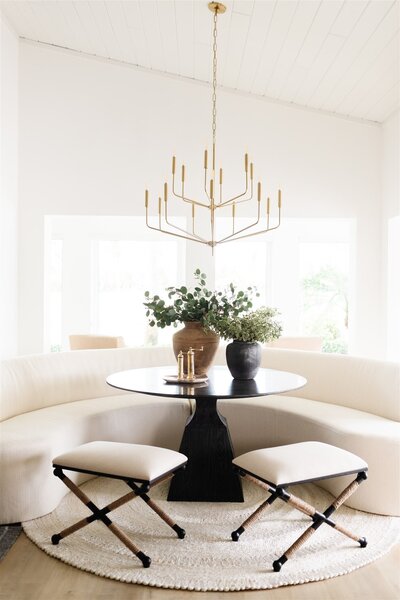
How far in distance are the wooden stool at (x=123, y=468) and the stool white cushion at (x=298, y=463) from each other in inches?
13.4

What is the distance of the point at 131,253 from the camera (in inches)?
271

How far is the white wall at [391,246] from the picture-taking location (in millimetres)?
5120

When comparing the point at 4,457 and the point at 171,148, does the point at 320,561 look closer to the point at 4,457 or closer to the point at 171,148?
the point at 4,457

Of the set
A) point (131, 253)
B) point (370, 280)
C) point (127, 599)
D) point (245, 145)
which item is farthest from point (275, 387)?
point (131, 253)

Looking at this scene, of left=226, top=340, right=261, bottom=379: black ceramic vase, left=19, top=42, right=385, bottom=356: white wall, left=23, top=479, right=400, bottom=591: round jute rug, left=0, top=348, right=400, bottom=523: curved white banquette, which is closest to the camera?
left=23, top=479, right=400, bottom=591: round jute rug

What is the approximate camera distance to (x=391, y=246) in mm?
5199

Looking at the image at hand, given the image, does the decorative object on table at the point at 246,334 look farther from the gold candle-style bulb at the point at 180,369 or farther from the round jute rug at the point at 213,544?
the round jute rug at the point at 213,544

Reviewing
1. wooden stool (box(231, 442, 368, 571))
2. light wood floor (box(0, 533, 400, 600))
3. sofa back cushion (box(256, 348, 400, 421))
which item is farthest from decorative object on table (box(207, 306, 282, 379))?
light wood floor (box(0, 533, 400, 600))

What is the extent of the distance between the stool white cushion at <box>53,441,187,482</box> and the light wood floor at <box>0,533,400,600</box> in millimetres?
404

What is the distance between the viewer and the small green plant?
3.14 metres

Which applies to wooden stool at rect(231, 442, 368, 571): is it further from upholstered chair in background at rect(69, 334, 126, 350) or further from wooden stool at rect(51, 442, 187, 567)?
upholstered chair in background at rect(69, 334, 126, 350)

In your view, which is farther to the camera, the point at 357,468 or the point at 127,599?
the point at 357,468

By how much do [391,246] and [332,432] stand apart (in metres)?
2.58

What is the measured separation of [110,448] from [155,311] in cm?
88
